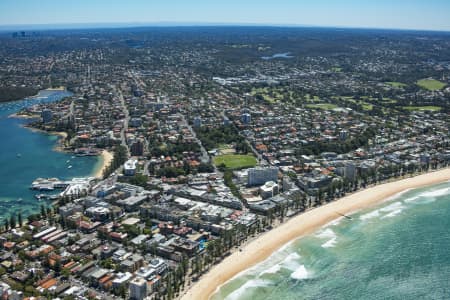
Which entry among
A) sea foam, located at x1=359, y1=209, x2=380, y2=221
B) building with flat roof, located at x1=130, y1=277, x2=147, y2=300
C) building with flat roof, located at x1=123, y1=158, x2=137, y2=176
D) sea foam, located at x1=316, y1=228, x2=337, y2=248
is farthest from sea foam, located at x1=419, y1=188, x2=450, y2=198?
building with flat roof, located at x1=130, y1=277, x2=147, y2=300

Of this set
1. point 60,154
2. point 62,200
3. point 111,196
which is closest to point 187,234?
point 111,196

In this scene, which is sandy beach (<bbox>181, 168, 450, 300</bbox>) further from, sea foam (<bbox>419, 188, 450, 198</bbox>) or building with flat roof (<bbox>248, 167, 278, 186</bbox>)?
building with flat roof (<bbox>248, 167, 278, 186</bbox>)

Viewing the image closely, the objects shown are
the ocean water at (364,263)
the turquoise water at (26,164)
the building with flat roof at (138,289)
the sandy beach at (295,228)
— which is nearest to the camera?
the building with flat roof at (138,289)

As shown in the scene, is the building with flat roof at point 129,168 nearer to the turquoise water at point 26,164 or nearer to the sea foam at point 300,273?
the turquoise water at point 26,164

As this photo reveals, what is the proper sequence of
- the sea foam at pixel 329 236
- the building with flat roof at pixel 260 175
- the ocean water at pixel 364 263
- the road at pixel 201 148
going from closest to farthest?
the ocean water at pixel 364 263
the sea foam at pixel 329 236
the building with flat roof at pixel 260 175
the road at pixel 201 148

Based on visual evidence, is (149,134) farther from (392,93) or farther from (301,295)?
(392,93)

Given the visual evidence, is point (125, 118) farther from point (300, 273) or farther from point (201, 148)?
point (300, 273)

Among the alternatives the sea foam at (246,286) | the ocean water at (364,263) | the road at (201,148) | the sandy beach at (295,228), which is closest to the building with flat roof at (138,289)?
the sandy beach at (295,228)
